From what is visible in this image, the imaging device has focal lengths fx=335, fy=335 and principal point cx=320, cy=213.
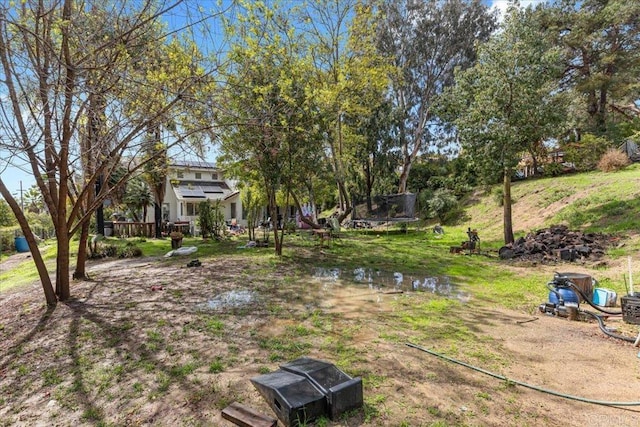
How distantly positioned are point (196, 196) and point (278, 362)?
2064cm

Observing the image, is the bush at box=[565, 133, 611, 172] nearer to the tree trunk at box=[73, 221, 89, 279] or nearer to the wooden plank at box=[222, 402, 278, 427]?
the wooden plank at box=[222, 402, 278, 427]

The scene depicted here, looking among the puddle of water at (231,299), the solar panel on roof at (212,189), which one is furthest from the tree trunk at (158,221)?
the puddle of water at (231,299)

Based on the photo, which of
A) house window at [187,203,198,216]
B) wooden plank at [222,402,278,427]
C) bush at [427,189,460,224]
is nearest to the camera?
wooden plank at [222,402,278,427]

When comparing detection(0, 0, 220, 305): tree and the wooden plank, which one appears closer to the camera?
the wooden plank

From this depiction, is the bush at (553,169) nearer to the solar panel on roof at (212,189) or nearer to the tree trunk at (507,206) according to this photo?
the tree trunk at (507,206)

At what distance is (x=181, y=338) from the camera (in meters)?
4.01

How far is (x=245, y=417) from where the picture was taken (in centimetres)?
239

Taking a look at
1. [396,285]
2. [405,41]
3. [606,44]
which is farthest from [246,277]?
[606,44]

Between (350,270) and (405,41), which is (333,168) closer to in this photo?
(350,270)

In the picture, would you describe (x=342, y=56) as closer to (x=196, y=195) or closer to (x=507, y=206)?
(x=507, y=206)

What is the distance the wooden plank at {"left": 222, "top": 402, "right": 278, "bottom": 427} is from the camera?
2312mm

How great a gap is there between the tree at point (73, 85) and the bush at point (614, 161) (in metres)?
16.1

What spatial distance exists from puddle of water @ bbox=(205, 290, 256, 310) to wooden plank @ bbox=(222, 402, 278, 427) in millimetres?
2790

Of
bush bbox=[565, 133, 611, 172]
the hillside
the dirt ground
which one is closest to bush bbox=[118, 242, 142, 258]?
the dirt ground
